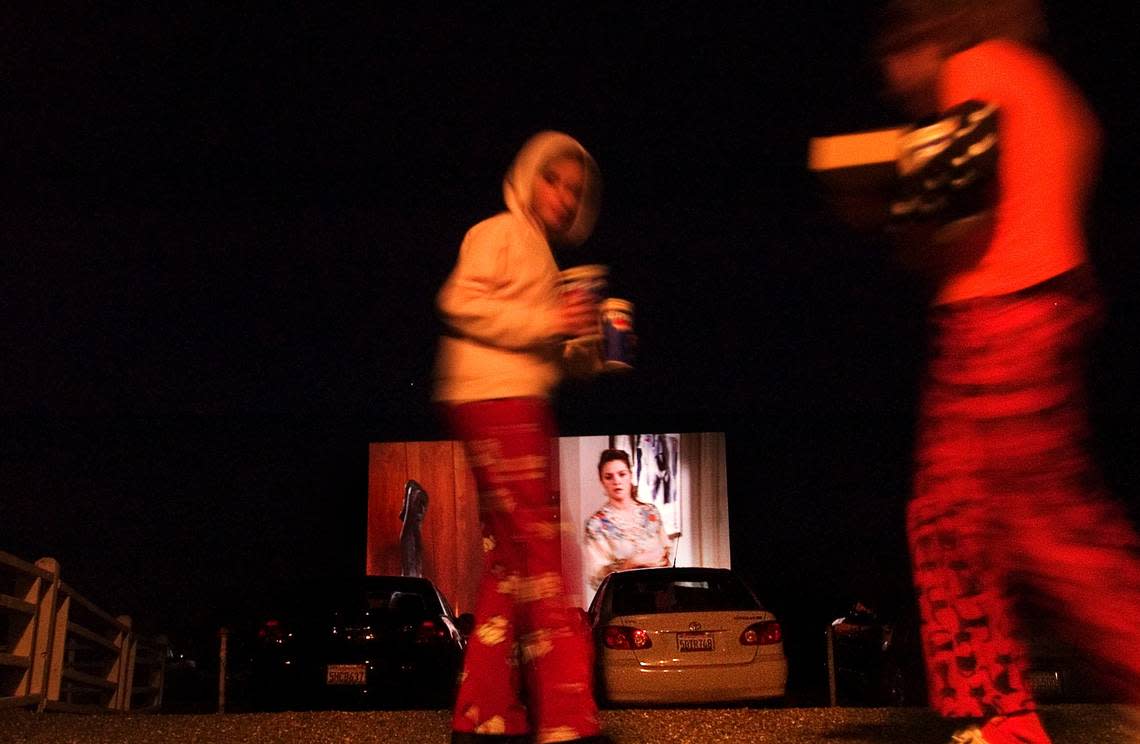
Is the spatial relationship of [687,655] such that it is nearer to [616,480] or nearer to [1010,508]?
[1010,508]

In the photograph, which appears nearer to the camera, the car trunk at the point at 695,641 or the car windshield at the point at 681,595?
the car trunk at the point at 695,641

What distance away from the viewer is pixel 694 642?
8.19 meters

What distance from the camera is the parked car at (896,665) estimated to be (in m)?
7.87

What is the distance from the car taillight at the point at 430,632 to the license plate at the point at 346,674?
19.3 inches

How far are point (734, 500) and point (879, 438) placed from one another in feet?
9.68

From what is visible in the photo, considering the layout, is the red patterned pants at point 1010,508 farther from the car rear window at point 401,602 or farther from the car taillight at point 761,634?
the car rear window at point 401,602

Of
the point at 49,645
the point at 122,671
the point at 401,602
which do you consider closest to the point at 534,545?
the point at 49,645

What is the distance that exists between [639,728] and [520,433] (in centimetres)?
172

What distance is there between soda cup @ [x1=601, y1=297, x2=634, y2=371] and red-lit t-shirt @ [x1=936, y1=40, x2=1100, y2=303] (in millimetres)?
786

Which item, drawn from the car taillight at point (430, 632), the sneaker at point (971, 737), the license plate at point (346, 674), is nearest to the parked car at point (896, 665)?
the sneaker at point (971, 737)

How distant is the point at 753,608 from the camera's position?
28.1 feet

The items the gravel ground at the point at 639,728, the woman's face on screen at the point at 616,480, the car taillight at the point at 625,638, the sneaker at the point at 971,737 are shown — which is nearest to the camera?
the sneaker at the point at 971,737

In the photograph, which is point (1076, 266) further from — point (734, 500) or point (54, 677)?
point (734, 500)

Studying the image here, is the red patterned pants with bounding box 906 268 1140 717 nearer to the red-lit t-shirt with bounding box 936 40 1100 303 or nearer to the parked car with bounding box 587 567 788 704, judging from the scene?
the red-lit t-shirt with bounding box 936 40 1100 303
